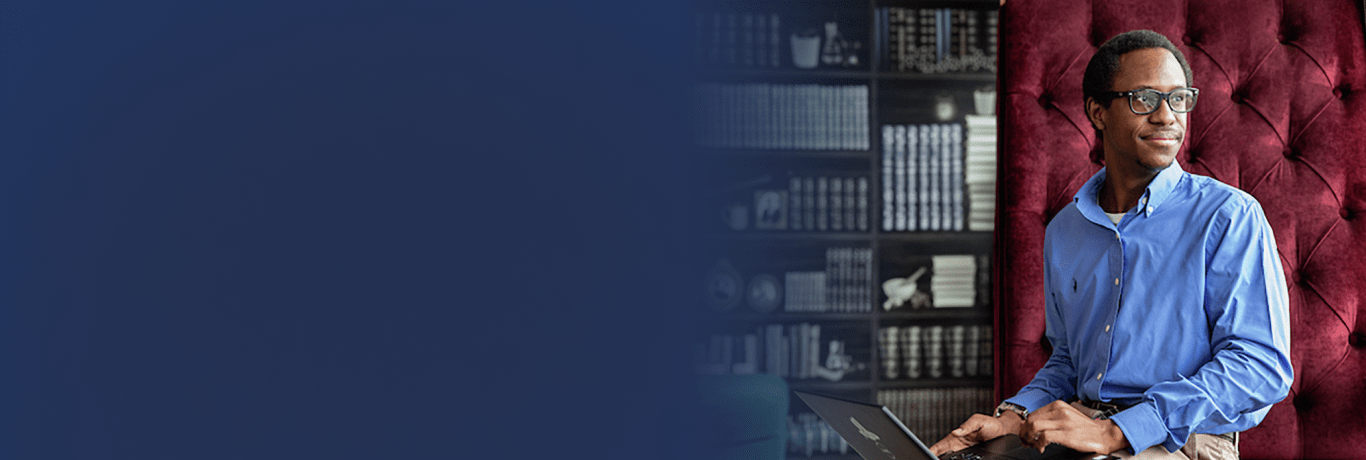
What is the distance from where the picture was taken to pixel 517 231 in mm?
473

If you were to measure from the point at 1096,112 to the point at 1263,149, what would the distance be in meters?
0.71

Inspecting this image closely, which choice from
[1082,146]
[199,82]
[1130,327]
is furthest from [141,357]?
[1082,146]

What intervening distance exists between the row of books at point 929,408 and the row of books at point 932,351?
0.16ft

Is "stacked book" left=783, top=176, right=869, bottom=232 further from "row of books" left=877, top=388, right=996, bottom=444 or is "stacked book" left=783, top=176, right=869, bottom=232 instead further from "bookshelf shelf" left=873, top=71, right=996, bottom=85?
"row of books" left=877, top=388, right=996, bottom=444

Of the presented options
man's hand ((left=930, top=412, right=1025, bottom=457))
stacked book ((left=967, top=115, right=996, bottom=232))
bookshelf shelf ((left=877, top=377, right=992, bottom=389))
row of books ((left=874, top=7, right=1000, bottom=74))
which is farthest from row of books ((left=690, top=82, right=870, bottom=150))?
man's hand ((left=930, top=412, right=1025, bottom=457))

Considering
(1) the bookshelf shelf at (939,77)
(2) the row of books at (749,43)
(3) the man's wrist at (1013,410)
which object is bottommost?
(3) the man's wrist at (1013,410)

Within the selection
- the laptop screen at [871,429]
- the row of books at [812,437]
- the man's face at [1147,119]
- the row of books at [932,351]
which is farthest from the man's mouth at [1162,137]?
the row of books at [812,437]

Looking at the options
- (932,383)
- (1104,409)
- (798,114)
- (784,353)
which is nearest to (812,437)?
(784,353)

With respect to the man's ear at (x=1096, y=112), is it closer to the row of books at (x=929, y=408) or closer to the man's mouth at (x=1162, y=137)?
the man's mouth at (x=1162, y=137)

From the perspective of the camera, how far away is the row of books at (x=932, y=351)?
213cm

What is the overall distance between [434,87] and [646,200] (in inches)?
6.2

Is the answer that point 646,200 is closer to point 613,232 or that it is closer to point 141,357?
point 613,232

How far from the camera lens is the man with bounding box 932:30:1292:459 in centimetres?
90

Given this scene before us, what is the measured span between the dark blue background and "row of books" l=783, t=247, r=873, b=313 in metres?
1.66
